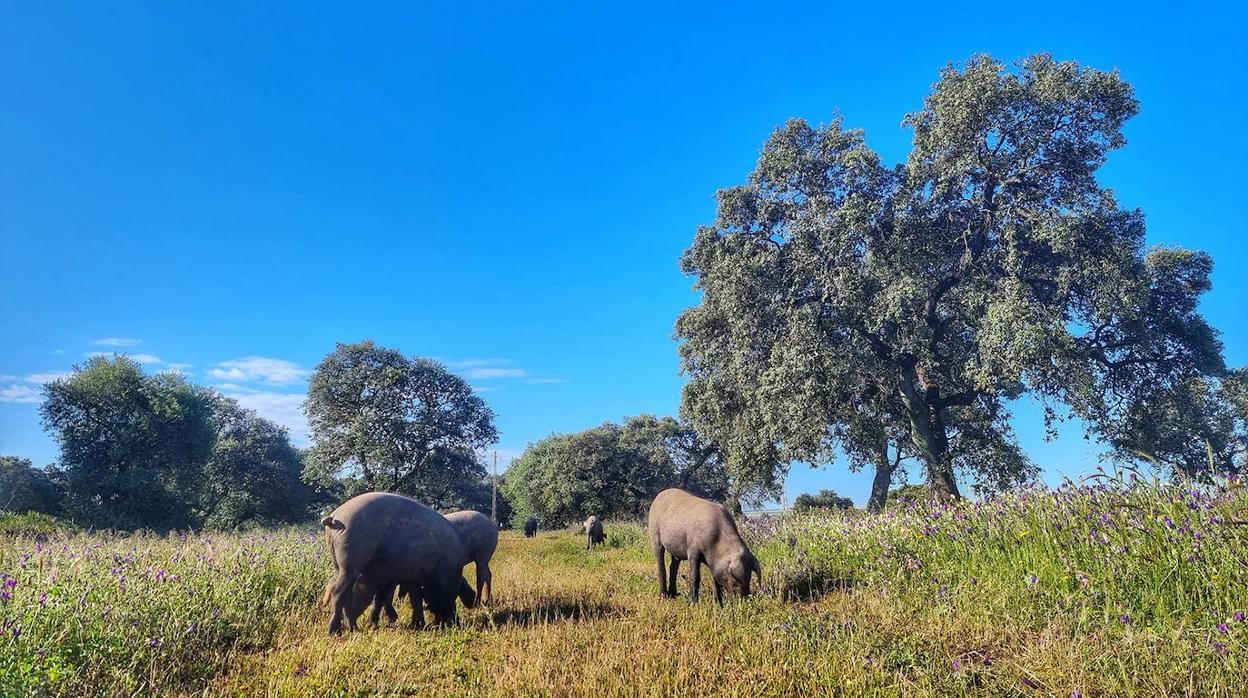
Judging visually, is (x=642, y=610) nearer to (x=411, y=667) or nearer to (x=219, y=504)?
(x=411, y=667)

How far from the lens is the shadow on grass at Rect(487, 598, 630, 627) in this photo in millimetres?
6931

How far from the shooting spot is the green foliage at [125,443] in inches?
1220

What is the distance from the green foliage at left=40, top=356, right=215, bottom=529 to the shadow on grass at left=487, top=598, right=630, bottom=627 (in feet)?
110

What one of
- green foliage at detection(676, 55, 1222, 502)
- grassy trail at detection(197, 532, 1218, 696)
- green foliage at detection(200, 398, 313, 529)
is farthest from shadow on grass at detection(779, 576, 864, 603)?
green foliage at detection(200, 398, 313, 529)

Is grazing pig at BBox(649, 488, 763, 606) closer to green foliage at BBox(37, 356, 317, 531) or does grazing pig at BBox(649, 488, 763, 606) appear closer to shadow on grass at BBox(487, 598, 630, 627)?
shadow on grass at BBox(487, 598, 630, 627)

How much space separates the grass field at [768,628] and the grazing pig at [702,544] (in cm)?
46

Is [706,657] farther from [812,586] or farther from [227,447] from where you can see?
[227,447]

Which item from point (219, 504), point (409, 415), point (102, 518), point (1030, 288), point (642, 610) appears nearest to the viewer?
point (642, 610)

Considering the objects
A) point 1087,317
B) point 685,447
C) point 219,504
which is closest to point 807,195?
point 1087,317

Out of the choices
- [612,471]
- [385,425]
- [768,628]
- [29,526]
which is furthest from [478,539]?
[612,471]

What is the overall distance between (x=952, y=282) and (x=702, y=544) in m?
17.8

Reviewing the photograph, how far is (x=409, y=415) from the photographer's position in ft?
128

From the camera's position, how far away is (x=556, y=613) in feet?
23.6

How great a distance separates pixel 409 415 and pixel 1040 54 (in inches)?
1525
